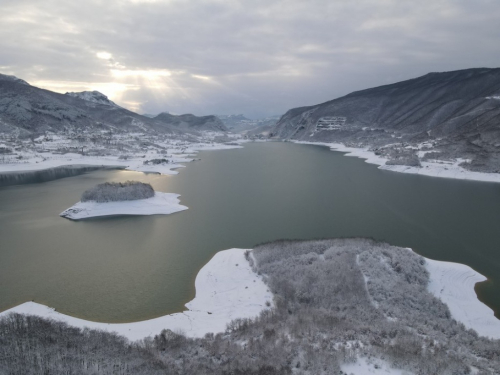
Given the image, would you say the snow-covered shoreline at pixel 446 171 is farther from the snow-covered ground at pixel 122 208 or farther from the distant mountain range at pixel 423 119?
the snow-covered ground at pixel 122 208

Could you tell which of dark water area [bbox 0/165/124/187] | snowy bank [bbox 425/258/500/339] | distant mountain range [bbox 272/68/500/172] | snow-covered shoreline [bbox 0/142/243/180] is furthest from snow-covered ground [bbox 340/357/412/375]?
dark water area [bbox 0/165/124/187]

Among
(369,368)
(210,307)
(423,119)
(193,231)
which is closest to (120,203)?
(193,231)

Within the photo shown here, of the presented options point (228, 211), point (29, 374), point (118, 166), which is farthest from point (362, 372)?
point (118, 166)

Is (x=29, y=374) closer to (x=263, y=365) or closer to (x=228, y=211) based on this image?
(x=263, y=365)

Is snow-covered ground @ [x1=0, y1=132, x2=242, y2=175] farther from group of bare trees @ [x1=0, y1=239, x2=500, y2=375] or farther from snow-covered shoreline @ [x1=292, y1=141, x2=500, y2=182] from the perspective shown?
group of bare trees @ [x1=0, y1=239, x2=500, y2=375]

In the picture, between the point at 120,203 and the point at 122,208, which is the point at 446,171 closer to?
the point at 122,208

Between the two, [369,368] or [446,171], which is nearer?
[369,368]

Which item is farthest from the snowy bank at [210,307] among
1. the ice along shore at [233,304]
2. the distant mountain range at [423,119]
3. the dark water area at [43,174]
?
the distant mountain range at [423,119]

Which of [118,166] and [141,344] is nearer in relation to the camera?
[141,344]
